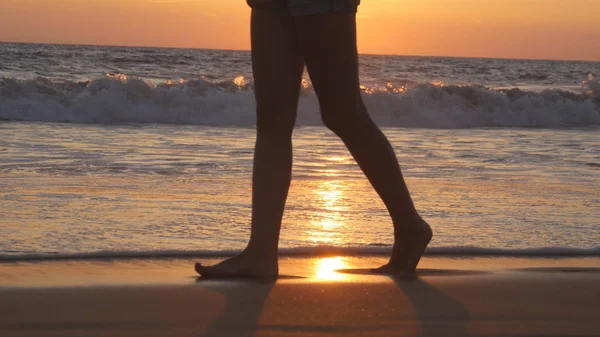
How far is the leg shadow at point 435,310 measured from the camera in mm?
1916

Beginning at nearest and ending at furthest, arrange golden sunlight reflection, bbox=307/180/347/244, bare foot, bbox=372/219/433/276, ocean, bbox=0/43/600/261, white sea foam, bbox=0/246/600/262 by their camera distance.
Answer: bare foot, bbox=372/219/433/276 → white sea foam, bbox=0/246/600/262 → ocean, bbox=0/43/600/261 → golden sunlight reflection, bbox=307/180/347/244

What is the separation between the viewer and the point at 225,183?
5031 millimetres

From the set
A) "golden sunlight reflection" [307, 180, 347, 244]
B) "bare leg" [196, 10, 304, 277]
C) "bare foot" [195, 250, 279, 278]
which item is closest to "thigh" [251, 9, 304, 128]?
"bare leg" [196, 10, 304, 277]

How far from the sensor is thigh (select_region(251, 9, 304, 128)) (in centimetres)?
244

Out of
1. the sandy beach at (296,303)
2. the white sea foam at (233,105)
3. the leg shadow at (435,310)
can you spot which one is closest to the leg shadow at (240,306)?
the sandy beach at (296,303)

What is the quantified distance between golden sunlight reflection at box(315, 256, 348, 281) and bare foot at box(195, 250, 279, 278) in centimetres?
15

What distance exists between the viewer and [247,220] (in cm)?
379

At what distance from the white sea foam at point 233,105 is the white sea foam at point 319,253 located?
865 cm

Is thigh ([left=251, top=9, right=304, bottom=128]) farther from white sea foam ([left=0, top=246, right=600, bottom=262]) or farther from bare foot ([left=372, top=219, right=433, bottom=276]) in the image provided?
white sea foam ([left=0, top=246, right=600, bottom=262])

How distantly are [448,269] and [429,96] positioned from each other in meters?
12.6

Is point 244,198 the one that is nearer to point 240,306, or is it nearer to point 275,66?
point 275,66

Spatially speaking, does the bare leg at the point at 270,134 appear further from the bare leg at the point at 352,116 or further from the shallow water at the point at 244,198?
the shallow water at the point at 244,198

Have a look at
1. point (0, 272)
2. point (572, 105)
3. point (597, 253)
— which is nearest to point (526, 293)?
point (597, 253)

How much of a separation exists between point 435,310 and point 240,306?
0.45 metres
